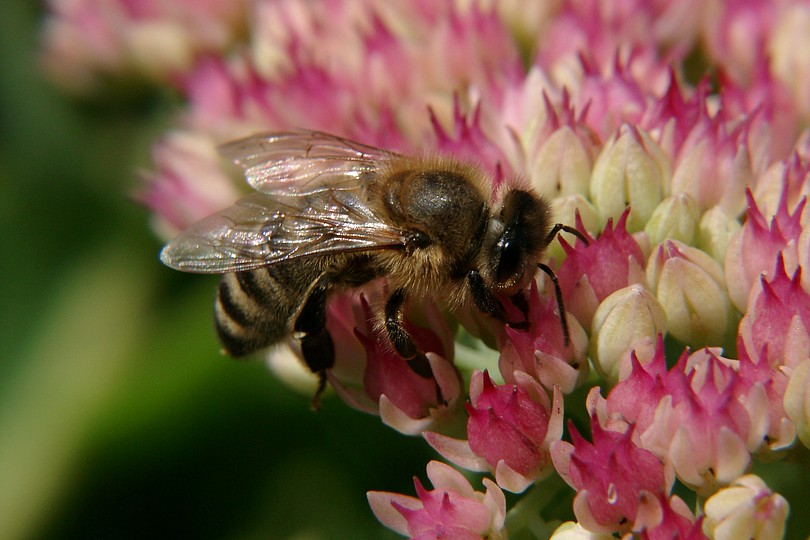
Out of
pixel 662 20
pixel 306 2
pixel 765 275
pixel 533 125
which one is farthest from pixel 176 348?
pixel 765 275

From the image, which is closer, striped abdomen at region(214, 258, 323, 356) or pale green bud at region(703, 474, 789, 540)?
pale green bud at region(703, 474, 789, 540)

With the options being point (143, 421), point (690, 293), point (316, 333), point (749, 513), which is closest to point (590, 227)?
point (690, 293)

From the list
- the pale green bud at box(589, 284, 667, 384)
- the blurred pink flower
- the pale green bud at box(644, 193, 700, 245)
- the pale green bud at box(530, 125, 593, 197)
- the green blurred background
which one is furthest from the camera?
the blurred pink flower

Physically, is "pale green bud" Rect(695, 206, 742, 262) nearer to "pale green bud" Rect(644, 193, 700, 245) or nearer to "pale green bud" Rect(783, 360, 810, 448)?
"pale green bud" Rect(644, 193, 700, 245)

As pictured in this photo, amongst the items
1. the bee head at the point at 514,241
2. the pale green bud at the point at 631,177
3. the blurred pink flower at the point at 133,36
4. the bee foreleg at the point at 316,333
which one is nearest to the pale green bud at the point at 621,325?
the bee head at the point at 514,241

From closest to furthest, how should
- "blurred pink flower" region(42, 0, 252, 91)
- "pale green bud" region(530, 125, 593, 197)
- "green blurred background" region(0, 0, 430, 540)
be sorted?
"pale green bud" region(530, 125, 593, 197) → "green blurred background" region(0, 0, 430, 540) → "blurred pink flower" region(42, 0, 252, 91)

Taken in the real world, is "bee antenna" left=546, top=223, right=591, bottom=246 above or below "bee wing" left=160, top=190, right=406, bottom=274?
below

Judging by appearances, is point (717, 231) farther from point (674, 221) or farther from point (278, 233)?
point (278, 233)

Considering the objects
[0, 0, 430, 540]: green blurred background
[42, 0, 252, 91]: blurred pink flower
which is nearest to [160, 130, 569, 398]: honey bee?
[0, 0, 430, 540]: green blurred background
